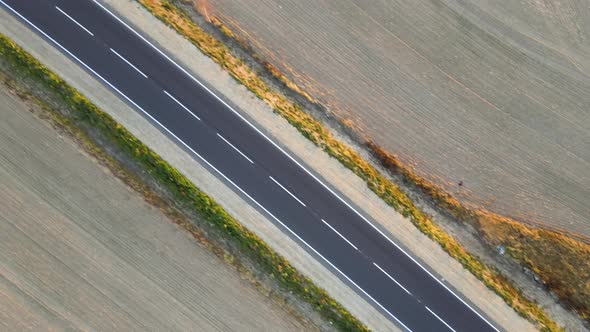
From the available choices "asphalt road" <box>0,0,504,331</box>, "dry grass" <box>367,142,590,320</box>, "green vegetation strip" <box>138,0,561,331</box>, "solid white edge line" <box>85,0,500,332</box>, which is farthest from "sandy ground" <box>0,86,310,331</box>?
"dry grass" <box>367,142,590,320</box>

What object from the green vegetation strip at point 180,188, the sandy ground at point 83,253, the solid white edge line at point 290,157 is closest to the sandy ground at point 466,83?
the solid white edge line at point 290,157

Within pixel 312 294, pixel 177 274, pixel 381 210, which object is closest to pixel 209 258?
pixel 177 274

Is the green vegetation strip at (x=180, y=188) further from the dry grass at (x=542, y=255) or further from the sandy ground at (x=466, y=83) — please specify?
the dry grass at (x=542, y=255)

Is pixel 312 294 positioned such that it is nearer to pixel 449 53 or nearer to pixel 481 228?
pixel 481 228

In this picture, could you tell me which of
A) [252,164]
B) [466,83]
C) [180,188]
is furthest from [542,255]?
[180,188]

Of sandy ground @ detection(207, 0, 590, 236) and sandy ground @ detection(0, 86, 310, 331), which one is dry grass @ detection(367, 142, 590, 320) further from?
sandy ground @ detection(0, 86, 310, 331)

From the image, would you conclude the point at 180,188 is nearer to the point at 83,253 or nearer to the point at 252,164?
the point at 252,164

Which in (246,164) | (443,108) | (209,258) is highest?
(443,108)
